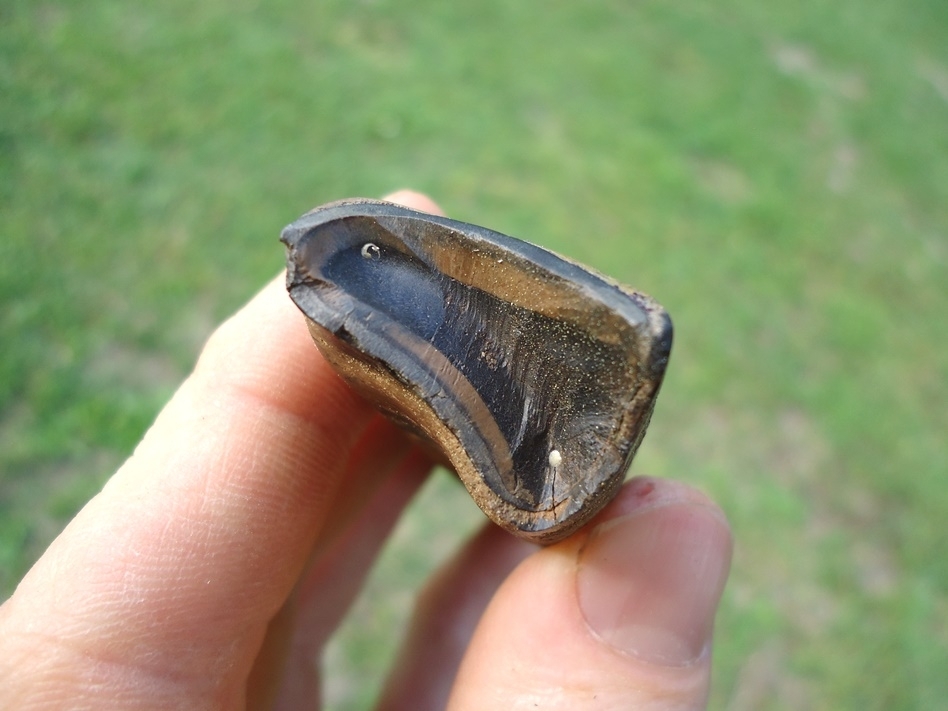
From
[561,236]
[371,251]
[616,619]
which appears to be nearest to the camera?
[371,251]

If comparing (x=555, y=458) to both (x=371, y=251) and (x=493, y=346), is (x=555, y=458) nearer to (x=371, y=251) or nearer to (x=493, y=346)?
(x=493, y=346)

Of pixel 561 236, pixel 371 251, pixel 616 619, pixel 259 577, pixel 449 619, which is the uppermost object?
pixel 371 251

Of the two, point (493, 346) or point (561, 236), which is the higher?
point (493, 346)

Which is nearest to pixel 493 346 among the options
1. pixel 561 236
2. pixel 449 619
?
pixel 449 619

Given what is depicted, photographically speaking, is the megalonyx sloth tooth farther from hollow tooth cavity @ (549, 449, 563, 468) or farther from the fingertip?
the fingertip

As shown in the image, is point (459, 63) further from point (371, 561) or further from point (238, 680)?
point (238, 680)

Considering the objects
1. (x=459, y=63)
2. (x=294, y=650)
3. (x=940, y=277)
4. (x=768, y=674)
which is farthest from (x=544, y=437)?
(x=940, y=277)

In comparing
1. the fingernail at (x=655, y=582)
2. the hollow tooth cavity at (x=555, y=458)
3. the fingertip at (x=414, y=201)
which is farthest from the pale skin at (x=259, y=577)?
the fingertip at (x=414, y=201)
